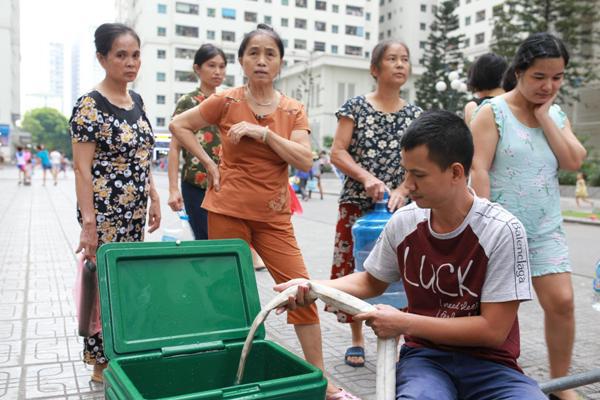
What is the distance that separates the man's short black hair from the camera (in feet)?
6.09

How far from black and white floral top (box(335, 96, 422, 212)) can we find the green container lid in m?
1.54

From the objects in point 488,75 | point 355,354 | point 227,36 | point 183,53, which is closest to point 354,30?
point 227,36

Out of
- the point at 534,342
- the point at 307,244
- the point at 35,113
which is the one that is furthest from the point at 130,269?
the point at 35,113

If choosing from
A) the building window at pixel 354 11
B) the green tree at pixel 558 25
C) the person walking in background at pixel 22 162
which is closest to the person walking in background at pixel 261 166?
the person walking in background at pixel 22 162

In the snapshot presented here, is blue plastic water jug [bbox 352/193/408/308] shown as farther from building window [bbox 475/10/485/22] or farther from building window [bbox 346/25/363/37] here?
building window [bbox 346/25/363/37]

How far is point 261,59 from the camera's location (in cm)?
304

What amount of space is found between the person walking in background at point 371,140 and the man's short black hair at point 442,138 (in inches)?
62.4

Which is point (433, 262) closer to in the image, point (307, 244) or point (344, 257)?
point (344, 257)

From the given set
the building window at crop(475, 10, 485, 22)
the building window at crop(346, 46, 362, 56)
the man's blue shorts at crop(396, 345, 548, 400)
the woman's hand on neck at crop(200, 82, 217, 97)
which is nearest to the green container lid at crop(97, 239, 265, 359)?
the man's blue shorts at crop(396, 345, 548, 400)

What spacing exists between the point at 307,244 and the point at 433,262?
7.22 meters

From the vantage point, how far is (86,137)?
3.14 m

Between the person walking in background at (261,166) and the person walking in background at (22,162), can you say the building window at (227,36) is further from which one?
the person walking in background at (261,166)

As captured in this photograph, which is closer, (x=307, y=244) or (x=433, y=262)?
(x=433, y=262)

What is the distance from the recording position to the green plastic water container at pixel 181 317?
197 centimetres
